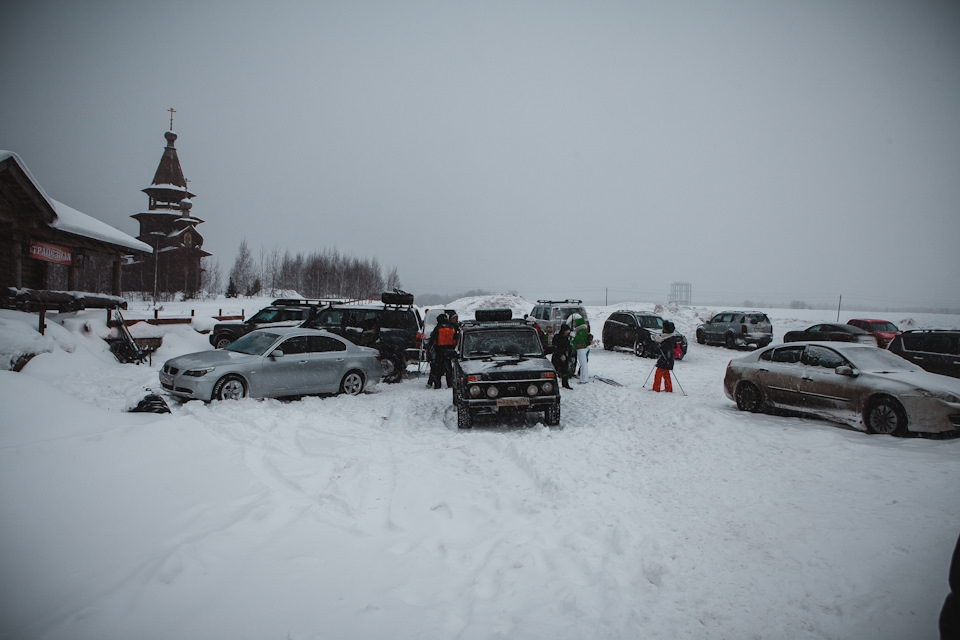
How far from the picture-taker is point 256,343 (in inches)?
400

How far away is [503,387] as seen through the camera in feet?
26.8

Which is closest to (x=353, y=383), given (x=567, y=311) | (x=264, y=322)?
(x=264, y=322)

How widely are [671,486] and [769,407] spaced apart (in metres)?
4.96

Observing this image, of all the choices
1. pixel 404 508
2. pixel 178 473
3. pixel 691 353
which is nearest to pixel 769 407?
pixel 404 508

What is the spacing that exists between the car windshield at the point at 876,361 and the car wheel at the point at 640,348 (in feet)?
36.1

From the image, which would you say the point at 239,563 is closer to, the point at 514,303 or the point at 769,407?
the point at 769,407

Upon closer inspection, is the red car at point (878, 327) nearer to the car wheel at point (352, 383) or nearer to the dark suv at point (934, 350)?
the dark suv at point (934, 350)

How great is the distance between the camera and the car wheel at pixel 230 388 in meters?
8.86

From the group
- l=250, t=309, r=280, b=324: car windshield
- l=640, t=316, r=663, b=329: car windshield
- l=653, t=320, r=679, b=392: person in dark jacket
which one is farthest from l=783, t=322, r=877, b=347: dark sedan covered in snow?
l=250, t=309, r=280, b=324: car windshield

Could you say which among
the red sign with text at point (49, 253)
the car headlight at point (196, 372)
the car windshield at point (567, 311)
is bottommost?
the car headlight at point (196, 372)

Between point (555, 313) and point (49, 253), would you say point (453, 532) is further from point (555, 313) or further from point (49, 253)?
point (49, 253)

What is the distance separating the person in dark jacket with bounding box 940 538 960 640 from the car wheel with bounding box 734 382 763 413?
8389mm

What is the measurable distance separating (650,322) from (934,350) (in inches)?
385

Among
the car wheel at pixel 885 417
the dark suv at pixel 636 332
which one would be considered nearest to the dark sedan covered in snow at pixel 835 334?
the dark suv at pixel 636 332
